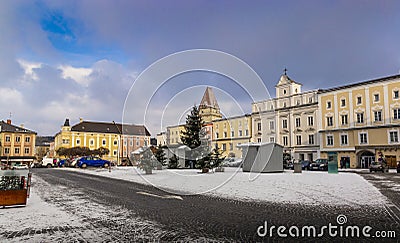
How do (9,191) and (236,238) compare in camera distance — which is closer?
(236,238)

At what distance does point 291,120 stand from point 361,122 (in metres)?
13.9

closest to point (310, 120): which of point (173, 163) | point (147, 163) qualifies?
point (173, 163)

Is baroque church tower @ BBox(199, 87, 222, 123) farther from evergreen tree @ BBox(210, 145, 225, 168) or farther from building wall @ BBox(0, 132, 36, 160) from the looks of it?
building wall @ BBox(0, 132, 36, 160)

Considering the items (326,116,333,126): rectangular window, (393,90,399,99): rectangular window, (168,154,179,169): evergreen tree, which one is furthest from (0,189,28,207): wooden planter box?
(326,116,333,126): rectangular window

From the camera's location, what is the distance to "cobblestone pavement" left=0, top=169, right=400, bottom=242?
6.36 m

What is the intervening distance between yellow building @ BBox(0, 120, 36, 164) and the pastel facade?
61.2 metres

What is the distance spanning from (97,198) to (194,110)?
18.6 meters

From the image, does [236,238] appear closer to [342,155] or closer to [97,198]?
[97,198]

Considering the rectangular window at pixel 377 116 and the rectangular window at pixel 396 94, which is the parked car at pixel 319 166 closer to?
the rectangular window at pixel 377 116

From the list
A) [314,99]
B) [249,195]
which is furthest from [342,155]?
[249,195]

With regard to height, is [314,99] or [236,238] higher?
[314,99]

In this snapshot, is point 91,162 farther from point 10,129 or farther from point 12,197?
point 10,129

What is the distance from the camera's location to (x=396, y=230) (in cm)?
680

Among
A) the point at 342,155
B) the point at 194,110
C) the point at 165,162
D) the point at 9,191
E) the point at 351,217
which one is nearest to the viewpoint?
the point at 351,217
